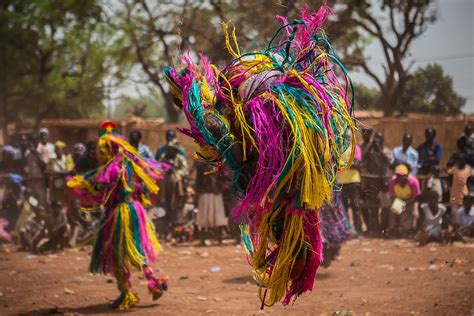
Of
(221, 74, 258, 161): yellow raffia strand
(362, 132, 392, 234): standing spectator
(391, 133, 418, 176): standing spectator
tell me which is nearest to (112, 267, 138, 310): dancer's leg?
(221, 74, 258, 161): yellow raffia strand

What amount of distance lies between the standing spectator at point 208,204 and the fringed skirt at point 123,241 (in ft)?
15.5

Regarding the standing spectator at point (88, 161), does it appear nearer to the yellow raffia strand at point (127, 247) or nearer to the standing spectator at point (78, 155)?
the standing spectator at point (78, 155)

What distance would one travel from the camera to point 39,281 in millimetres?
8797

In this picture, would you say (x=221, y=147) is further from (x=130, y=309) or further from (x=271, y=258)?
(x=130, y=309)

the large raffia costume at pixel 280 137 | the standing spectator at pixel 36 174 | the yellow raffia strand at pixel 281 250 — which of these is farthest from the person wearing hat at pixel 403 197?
the yellow raffia strand at pixel 281 250

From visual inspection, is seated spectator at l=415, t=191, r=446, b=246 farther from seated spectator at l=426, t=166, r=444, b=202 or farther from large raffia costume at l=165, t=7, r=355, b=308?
large raffia costume at l=165, t=7, r=355, b=308

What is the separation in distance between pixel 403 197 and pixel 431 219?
0.53 meters

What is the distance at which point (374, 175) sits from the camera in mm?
11195

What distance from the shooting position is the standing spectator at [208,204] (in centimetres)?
1211

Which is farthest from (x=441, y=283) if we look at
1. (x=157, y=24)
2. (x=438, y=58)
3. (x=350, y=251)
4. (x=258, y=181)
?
(x=157, y=24)

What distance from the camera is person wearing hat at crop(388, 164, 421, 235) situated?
11.0 m

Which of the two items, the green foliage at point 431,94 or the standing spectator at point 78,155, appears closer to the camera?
the green foliage at point 431,94

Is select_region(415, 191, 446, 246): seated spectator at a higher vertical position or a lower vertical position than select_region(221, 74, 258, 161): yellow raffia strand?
lower

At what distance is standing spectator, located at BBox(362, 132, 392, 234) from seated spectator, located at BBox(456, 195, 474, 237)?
120 cm
